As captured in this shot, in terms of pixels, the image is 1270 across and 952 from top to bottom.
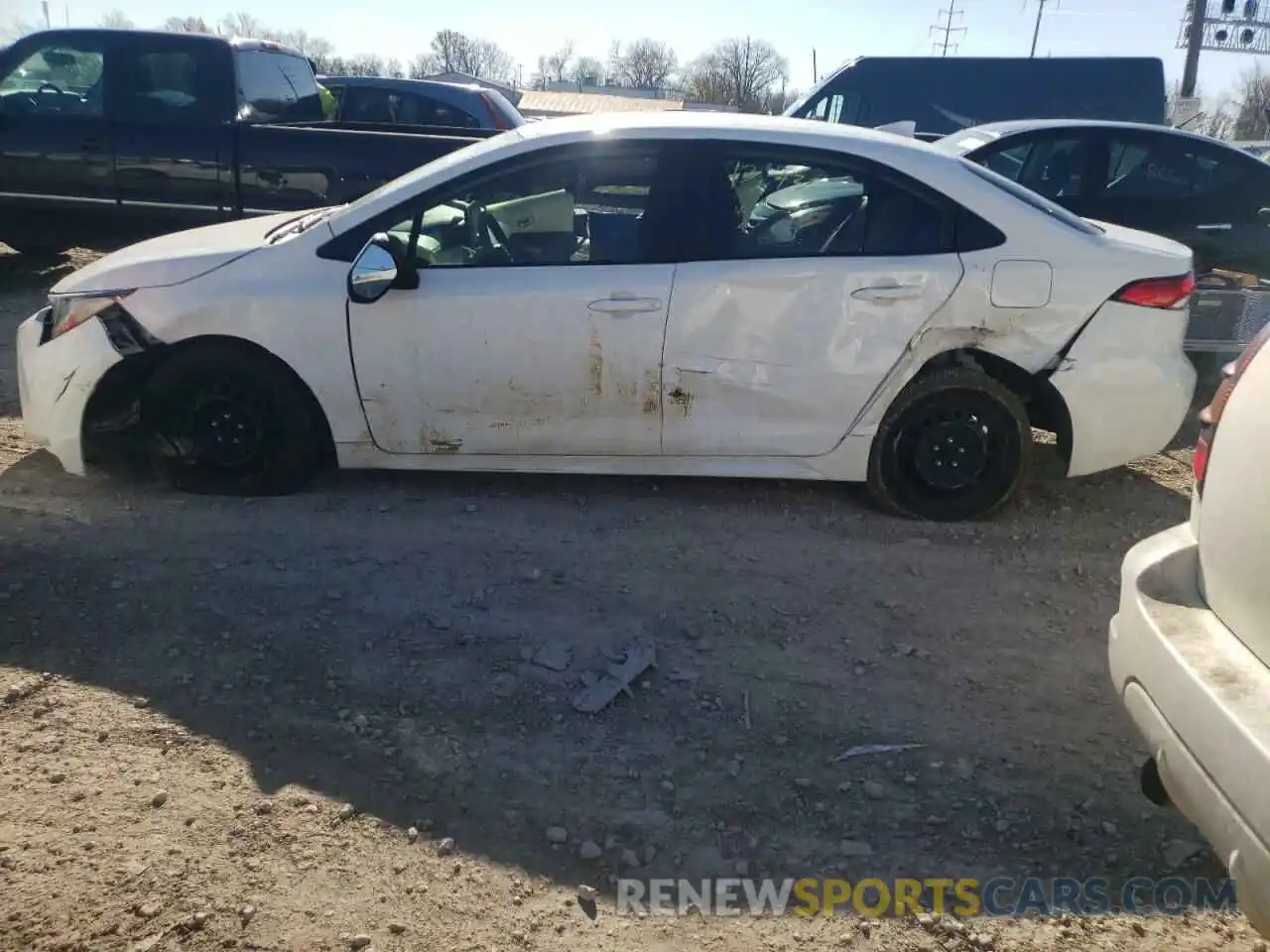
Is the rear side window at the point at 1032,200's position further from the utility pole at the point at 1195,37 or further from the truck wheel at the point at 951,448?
the utility pole at the point at 1195,37

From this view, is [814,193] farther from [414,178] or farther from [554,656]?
[554,656]

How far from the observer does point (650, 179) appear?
4.38 metres

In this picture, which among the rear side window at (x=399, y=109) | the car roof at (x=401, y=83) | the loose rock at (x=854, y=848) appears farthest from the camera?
the rear side window at (x=399, y=109)

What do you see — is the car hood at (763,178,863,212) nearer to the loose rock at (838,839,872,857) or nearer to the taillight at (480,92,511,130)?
the loose rock at (838,839,872,857)

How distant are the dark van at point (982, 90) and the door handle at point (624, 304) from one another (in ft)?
44.2

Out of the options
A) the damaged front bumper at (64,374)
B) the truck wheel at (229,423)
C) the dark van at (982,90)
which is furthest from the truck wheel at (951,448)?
the dark van at (982,90)

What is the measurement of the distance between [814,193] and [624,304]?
0.95 meters

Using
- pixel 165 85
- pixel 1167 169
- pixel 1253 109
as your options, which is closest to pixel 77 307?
pixel 165 85

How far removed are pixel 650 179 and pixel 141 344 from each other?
2233mm

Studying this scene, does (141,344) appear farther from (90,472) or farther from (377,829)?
(377,829)

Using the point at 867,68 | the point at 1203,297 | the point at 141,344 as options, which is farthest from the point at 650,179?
the point at 867,68

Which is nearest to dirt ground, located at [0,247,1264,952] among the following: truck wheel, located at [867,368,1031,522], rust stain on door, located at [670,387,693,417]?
truck wheel, located at [867,368,1031,522]

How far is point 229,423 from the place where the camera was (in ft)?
14.7

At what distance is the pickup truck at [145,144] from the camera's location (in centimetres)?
782
